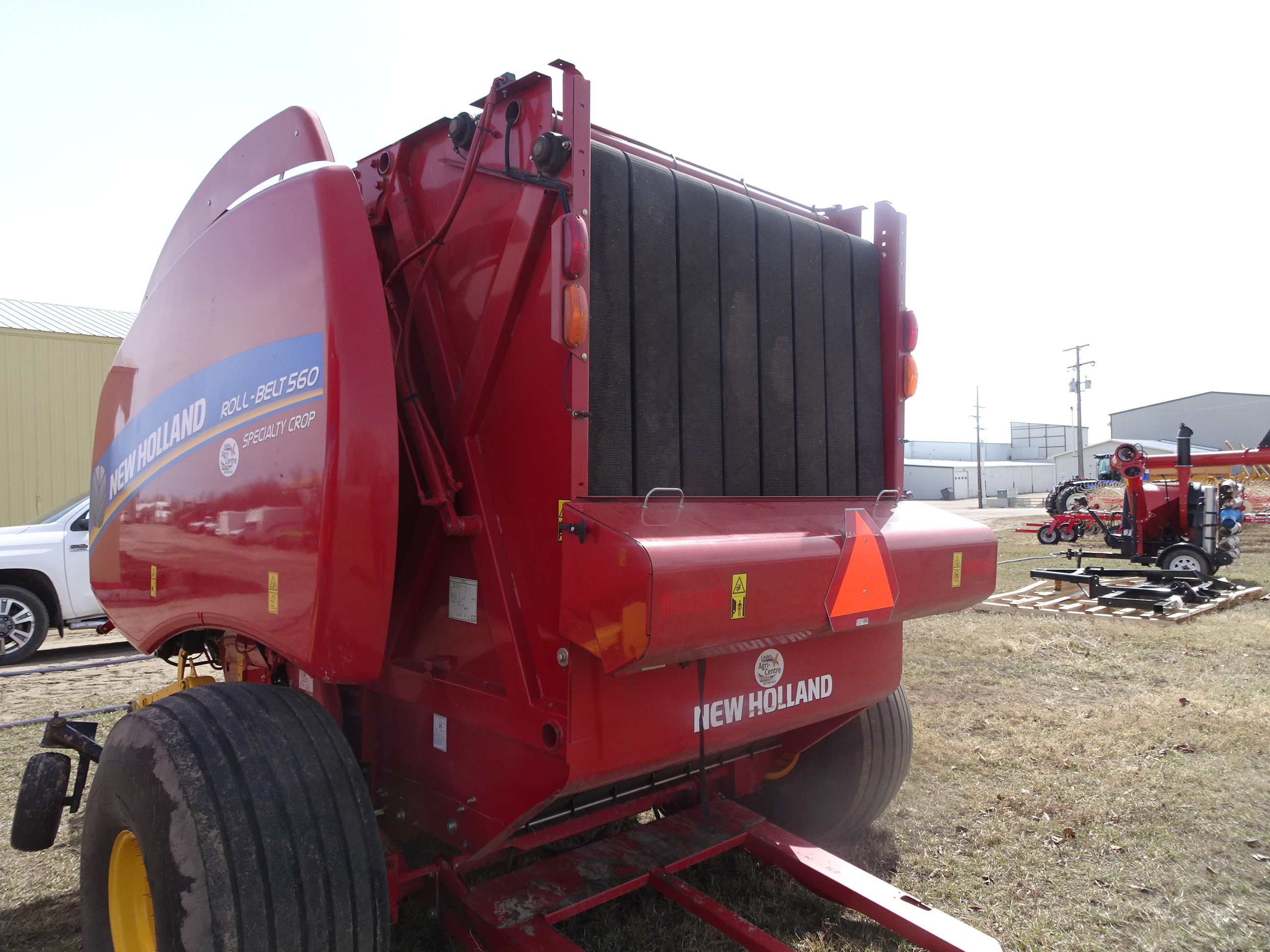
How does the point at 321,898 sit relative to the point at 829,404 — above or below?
below

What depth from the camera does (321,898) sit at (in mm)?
2037

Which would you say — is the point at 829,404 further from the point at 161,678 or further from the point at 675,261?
the point at 161,678

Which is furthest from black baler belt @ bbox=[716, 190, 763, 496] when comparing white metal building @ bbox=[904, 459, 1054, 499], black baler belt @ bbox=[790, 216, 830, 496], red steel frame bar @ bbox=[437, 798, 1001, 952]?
white metal building @ bbox=[904, 459, 1054, 499]

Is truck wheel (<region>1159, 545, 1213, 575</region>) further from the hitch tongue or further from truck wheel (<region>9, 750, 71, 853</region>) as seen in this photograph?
truck wheel (<region>9, 750, 71, 853</region>)

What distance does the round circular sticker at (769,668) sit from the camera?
2.69 metres

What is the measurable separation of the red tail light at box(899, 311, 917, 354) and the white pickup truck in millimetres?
7636

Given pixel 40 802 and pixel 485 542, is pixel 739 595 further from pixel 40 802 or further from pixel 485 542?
pixel 40 802

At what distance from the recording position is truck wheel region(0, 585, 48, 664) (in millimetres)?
7805

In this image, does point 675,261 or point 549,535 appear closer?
point 549,535

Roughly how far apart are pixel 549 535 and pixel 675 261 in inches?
39.4

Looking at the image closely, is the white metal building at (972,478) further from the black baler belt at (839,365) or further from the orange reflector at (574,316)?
the orange reflector at (574,316)

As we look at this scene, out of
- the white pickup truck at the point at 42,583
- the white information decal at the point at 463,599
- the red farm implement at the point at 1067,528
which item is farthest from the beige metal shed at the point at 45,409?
the red farm implement at the point at 1067,528

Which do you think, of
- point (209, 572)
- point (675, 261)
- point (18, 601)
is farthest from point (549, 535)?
point (18, 601)

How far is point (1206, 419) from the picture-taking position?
212 ft
